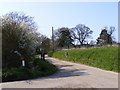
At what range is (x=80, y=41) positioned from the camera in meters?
81.8

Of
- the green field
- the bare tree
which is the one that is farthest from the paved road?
the bare tree

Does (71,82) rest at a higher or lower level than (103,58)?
lower

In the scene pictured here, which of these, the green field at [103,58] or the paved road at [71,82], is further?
the green field at [103,58]

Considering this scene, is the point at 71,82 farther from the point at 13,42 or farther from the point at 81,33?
the point at 81,33

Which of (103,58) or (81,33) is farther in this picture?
(81,33)

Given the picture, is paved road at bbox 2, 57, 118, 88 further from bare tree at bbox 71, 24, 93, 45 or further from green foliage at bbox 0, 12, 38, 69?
bare tree at bbox 71, 24, 93, 45

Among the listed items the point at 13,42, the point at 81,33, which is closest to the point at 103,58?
the point at 13,42

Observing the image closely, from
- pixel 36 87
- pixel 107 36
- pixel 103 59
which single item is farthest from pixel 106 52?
pixel 107 36

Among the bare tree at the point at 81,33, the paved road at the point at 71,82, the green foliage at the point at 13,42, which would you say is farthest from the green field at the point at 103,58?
the bare tree at the point at 81,33

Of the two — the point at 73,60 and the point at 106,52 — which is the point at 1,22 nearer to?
the point at 106,52

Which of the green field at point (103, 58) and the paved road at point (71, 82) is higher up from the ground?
the green field at point (103, 58)

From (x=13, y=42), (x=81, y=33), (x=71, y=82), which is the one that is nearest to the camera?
(x=71, y=82)

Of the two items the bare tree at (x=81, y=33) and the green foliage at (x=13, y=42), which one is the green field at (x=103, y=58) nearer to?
the green foliage at (x=13, y=42)

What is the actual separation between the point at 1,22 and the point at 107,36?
5403 cm
